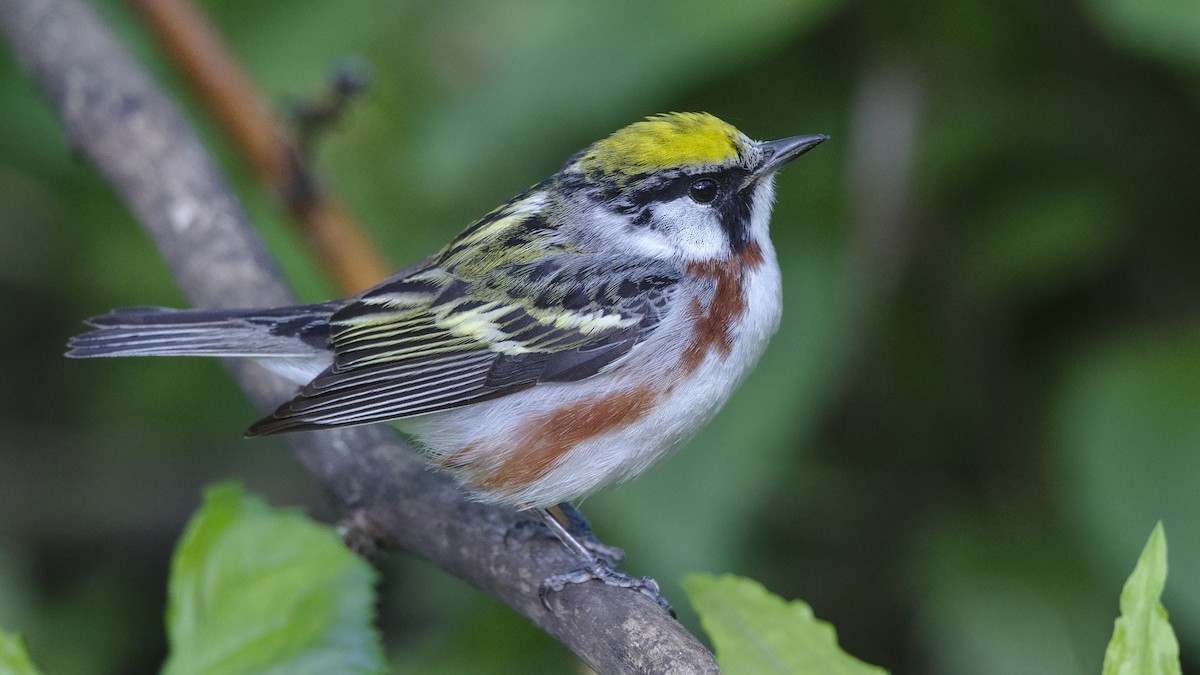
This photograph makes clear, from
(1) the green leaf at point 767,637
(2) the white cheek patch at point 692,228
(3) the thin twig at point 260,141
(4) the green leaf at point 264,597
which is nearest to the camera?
(1) the green leaf at point 767,637

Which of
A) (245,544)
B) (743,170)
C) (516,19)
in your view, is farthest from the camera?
(516,19)

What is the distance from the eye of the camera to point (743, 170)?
338 centimetres

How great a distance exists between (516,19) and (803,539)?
259 cm

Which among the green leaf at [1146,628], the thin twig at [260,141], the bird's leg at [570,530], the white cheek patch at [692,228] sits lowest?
the green leaf at [1146,628]

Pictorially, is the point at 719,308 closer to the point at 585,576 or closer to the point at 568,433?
the point at 568,433

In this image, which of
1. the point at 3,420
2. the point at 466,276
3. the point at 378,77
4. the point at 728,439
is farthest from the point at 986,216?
the point at 3,420

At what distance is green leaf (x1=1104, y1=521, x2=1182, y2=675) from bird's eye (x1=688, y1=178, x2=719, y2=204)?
1.87 m

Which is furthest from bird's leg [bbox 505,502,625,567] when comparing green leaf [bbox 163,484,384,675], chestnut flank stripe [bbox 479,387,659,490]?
green leaf [bbox 163,484,384,675]

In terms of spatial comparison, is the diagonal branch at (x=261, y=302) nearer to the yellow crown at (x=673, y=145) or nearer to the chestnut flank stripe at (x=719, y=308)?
the chestnut flank stripe at (x=719, y=308)

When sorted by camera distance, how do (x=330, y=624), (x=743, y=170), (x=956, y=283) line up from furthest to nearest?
(x=956, y=283)
(x=743, y=170)
(x=330, y=624)

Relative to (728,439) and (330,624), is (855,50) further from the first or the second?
(330,624)

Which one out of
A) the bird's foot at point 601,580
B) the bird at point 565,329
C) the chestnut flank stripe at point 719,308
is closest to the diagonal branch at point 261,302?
the bird's foot at point 601,580

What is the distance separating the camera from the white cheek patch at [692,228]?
3.42 m

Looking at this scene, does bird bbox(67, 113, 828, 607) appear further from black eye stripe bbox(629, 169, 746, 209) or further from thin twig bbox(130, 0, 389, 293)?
thin twig bbox(130, 0, 389, 293)
